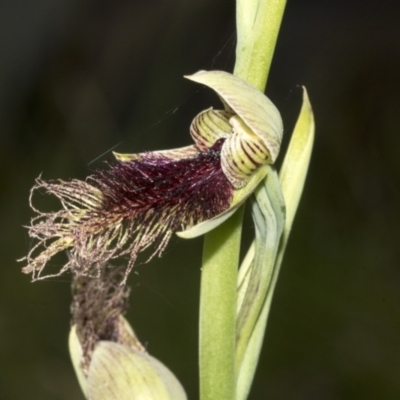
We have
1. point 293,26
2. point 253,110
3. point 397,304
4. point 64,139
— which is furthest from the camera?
point 293,26

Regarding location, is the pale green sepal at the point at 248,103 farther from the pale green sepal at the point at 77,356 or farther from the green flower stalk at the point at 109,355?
the pale green sepal at the point at 77,356

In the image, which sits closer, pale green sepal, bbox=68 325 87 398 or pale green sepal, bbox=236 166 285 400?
pale green sepal, bbox=236 166 285 400

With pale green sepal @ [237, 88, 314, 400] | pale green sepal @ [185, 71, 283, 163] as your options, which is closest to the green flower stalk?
pale green sepal @ [237, 88, 314, 400]

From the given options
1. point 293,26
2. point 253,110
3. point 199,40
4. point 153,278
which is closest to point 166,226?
point 253,110

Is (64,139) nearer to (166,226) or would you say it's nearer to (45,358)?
(45,358)

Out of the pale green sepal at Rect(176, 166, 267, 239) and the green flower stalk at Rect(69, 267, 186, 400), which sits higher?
the pale green sepal at Rect(176, 166, 267, 239)

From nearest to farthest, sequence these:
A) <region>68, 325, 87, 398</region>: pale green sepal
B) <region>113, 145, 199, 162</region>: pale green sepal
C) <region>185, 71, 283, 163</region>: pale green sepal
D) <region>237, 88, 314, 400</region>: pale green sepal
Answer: <region>185, 71, 283, 163</region>: pale green sepal, <region>113, 145, 199, 162</region>: pale green sepal, <region>237, 88, 314, 400</region>: pale green sepal, <region>68, 325, 87, 398</region>: pale green sepal

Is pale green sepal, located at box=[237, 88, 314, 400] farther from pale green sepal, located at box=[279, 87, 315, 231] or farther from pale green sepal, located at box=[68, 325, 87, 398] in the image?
pale green sepal, located at box=[68, 325, 87, 398]

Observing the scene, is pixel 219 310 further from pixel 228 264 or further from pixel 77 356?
pixel 77 356

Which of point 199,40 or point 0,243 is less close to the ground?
point 199,40
